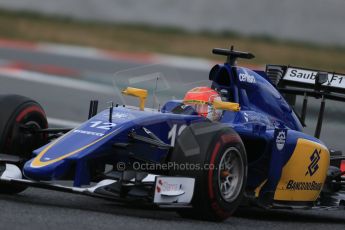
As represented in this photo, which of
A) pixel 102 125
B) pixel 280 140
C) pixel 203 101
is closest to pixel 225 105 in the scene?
pixel 203 101

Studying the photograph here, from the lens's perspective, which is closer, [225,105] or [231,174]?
[231,174]

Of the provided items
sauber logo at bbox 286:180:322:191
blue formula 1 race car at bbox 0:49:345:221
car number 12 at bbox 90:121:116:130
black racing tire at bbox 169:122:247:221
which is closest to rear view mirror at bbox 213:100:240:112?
blue formula 1 race car at bbox 0:49:345:221

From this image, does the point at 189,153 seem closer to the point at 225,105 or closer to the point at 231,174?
the point at 231,174

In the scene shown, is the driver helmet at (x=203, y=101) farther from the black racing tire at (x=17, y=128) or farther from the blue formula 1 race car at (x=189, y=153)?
the black racing tire at (x=17, y=128)

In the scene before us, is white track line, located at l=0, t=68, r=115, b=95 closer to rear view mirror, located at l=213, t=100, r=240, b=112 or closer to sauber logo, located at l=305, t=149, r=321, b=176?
sauber logo, located at l=305, t=149, r=321, b=176

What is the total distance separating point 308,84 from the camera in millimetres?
9148

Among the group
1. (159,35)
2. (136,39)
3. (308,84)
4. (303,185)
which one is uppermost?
(159,35)

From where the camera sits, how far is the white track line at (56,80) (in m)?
14.1

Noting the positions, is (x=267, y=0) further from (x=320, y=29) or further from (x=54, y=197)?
(x=54, y=197)

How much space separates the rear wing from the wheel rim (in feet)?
5.53

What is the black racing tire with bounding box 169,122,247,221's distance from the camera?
6625mm

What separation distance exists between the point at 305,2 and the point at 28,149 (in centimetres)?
1134

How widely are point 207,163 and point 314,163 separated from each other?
158 centimetres

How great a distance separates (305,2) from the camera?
17875mm
